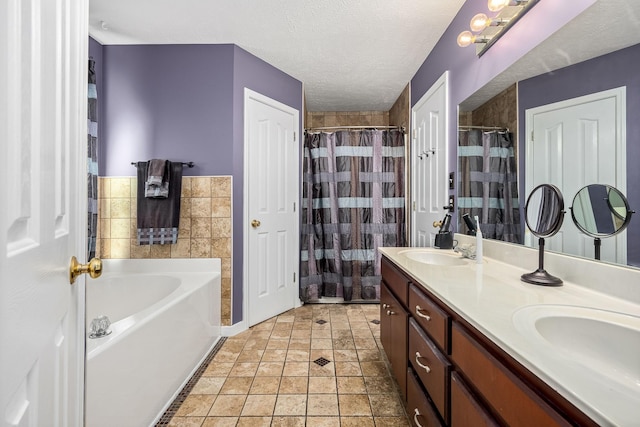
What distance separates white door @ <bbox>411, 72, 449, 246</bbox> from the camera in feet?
6.65

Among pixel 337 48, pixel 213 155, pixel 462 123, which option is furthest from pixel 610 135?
pixel 213 155

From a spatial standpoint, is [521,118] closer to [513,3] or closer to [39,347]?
[513,3]

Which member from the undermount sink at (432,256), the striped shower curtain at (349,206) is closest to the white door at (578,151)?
the undermount sink at (432,256)

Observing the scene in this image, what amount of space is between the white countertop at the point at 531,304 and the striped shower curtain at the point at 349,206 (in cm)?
140

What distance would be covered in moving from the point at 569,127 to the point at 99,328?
6.70 ft

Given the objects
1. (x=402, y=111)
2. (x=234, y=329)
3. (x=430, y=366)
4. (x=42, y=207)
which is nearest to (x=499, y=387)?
(x=430, y=366)

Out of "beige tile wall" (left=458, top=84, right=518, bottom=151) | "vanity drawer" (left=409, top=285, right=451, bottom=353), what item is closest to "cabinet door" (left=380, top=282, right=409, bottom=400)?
"vanity drawer" (left=409, top=285, right=451, bottom=353)

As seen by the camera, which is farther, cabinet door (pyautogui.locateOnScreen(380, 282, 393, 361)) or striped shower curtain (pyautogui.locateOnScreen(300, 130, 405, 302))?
striped shower curtain (pyautogui.locateOnScreen(300, 130, 405, 302))

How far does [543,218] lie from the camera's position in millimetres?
1116

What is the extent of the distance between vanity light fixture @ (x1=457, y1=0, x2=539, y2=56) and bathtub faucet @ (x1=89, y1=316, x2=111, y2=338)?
7.39 ft

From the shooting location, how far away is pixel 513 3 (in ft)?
4.09

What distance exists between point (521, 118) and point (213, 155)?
2.07 meters

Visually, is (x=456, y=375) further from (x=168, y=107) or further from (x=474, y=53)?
(x=168, y=107)

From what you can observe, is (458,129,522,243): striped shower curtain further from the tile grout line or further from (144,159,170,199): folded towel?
(144,159,170,199): folded towel
